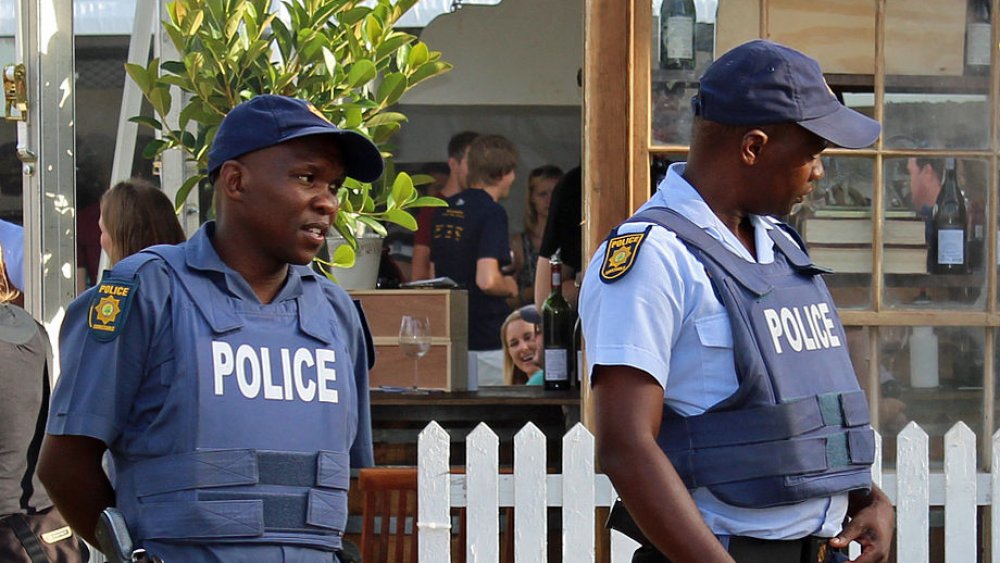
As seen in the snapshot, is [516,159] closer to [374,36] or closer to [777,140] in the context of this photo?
[374,36]

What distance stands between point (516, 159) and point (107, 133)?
2680 millimetres

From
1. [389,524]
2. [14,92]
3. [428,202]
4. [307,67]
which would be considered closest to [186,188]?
[307,67]

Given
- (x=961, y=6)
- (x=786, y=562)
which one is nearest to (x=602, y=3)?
(x=961, y=6)

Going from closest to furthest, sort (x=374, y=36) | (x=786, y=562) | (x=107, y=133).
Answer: (x=786, y=562), (x=374, y=36), (x=107, y=133)

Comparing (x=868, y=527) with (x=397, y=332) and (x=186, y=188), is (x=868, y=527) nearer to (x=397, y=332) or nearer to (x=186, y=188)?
(x=186, y=188)

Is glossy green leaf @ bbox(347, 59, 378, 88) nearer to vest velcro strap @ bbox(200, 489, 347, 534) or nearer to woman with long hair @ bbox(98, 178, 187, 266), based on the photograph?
woman with long hair @ bbox(98, 178, 187, 266)

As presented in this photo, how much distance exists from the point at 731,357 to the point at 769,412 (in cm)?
10

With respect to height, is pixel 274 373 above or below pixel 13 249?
below

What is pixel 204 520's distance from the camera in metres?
2.25

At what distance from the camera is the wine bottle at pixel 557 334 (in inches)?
217

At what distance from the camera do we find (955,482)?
4348 mm

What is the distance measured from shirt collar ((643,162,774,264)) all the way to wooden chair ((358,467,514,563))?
2.39m

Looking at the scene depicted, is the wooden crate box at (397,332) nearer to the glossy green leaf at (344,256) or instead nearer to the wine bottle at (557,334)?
the wine bottle at (557,334)

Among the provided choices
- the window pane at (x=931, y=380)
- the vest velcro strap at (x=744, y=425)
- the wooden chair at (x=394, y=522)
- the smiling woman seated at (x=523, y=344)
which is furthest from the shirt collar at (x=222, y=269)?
the smiling woman seated at (x=523, y=344)
